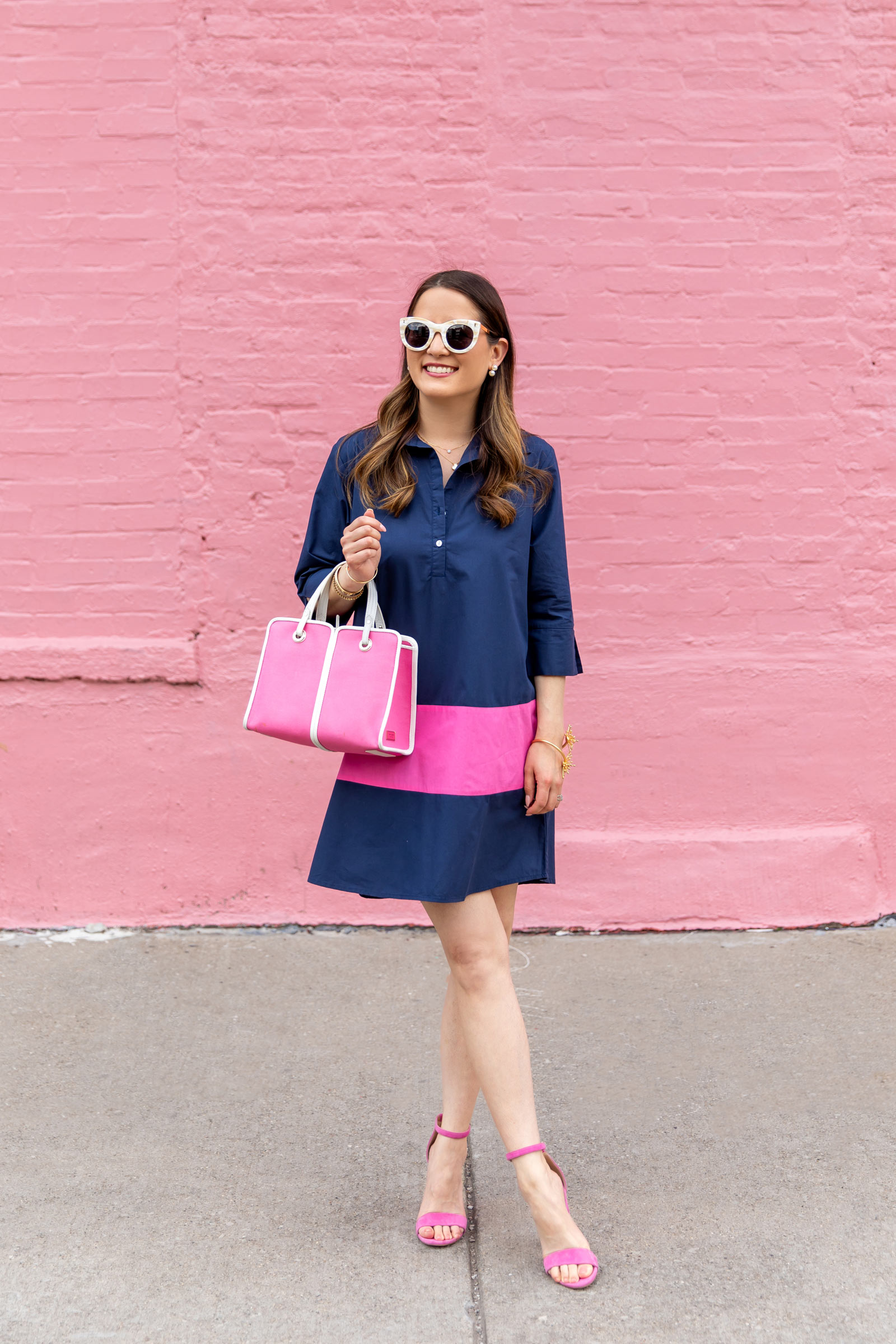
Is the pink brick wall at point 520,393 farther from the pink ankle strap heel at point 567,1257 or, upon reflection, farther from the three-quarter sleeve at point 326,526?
the pink ankle strap heel at point 567,1257

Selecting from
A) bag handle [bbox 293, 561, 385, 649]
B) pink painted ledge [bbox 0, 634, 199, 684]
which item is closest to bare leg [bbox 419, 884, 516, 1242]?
bag handle [bbox 293, 561, 385, 649]

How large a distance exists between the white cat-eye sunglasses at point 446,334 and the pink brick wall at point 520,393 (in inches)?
75.9

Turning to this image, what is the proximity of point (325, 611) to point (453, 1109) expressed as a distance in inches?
43.2

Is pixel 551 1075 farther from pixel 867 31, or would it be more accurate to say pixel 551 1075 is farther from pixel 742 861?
pixel 867 31

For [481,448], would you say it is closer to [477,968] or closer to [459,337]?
[459,337]

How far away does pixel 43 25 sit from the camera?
4.36 meters

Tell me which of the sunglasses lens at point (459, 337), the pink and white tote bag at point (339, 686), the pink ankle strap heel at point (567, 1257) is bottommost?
the pink ankle strap heel at point (567, 1257)

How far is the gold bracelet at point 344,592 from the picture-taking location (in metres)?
2.56

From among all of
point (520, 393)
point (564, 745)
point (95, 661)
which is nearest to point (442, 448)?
point (564, 745)

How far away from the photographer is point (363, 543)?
2.43 metres

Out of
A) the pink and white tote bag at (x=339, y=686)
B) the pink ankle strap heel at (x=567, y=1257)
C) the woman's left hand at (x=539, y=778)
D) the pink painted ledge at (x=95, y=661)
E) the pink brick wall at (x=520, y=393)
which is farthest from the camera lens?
the pink painted ledge at (x=95, y=661)

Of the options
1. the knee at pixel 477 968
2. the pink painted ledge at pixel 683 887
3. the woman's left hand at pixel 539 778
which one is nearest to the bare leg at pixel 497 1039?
the knee at pixel 477 968

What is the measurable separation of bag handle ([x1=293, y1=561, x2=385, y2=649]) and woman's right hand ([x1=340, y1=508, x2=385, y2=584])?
6cm

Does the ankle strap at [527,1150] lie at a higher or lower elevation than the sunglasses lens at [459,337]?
lower
